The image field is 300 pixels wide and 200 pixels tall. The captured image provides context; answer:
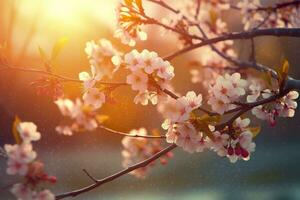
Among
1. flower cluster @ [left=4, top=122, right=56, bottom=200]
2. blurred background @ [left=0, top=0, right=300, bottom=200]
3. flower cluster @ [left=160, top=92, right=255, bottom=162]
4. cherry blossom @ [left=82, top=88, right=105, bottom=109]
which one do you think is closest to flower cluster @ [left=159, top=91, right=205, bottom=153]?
flower cluster @ [left=160, top=92, right=255, bottom=162]

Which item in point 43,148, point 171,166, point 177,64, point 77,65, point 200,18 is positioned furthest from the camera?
point 177,64

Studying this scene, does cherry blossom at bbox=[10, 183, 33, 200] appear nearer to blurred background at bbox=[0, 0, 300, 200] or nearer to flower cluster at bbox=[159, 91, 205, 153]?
flower cluster at bbox=[159, 91, 205, 153]

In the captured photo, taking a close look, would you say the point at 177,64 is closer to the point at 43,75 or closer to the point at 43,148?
the point at 43,148

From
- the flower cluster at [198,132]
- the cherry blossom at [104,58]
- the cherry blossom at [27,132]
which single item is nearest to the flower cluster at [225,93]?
the flower cluster at [198,132]

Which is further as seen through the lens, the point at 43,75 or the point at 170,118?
the point at 43,75

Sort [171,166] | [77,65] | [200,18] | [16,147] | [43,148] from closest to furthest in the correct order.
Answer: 1. [16,147]
2. [200,18]
3. [43,148]
4. [77,65]
5. [171,166]

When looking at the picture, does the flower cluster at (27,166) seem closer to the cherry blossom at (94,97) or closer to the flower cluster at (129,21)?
the cherry blossom at (94,97)

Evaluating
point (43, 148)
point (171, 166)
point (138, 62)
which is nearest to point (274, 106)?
point (138, 62)
